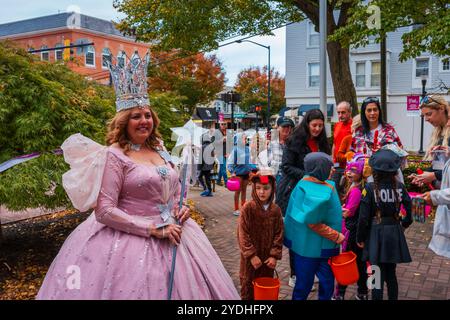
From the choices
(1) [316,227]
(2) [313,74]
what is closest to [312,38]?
(2) [313,74]

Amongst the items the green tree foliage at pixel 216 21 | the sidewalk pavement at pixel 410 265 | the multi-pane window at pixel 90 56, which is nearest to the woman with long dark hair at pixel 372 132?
the sidewalk pavement at pixel 410 265

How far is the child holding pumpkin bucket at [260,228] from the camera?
3916 mm

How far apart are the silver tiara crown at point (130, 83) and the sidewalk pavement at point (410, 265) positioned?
268 centimetres

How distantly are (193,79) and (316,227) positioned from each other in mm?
31661

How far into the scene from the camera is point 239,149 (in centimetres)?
848

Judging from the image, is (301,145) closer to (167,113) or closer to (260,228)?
(260,228)

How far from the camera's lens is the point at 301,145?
15.2 ft

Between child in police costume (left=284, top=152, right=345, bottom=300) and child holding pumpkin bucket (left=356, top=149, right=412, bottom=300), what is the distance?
1.09ft

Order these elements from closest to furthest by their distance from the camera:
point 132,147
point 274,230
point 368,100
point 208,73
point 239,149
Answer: point 132,147
point 274,230
point 368,100
point 239,149
point 208,73

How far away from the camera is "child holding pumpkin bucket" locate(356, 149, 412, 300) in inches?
149
